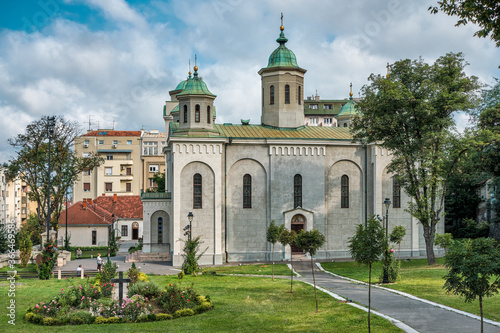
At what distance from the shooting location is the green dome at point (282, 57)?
40656 mm

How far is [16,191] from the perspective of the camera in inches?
3482

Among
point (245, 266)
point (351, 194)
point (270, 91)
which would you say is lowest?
point (245, 266)

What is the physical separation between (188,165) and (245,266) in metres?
8.03

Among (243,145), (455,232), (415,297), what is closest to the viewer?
(415,297)

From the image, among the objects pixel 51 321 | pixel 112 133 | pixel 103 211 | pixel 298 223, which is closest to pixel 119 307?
pixel 51 321

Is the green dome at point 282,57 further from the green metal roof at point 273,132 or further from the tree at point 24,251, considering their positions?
the tree at point 24,251

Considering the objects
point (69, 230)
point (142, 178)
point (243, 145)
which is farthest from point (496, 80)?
point (142, 178)

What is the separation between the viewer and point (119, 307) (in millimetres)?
17469

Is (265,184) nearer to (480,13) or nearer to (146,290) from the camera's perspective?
(146,290)

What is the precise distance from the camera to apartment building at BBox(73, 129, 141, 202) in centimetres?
8162

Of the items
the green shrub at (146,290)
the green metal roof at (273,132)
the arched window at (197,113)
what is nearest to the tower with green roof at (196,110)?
the arched window at (197,113)

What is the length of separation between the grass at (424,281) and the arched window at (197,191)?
960cm

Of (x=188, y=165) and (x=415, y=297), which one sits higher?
(x=188, y=165)

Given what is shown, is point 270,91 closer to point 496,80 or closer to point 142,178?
point 496,80
